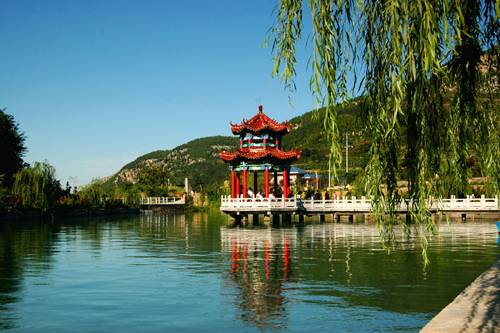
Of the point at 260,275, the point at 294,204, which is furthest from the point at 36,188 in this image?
the point at 260,275

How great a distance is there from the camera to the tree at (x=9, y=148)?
5038 cm

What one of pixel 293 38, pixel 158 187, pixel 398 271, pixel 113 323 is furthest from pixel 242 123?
pixel 158 187

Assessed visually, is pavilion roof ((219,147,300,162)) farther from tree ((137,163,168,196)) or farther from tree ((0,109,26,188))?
tree ((137,163,168,196))

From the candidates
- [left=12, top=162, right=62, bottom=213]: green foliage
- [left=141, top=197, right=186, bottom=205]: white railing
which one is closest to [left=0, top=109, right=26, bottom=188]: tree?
[left=12, top=162, right=62, bottom=213]: green foliage

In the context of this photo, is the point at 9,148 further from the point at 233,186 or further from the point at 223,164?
the point at 223,164

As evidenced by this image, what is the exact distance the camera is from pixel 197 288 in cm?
1334

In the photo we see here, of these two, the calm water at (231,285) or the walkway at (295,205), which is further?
the walkway at (295,205)

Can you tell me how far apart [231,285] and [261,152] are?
1028 inches

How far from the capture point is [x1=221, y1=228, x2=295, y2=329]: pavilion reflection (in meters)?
10.4

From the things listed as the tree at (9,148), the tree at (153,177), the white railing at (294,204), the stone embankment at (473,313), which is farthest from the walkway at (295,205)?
the tree at (153,177)

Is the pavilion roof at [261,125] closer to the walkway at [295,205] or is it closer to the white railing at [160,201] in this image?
the walkway at [295,205]

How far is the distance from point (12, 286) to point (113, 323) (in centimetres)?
469

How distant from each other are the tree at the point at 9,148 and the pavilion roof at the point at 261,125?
20.9m

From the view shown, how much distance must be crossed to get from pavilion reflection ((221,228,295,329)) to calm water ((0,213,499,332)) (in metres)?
0.03
